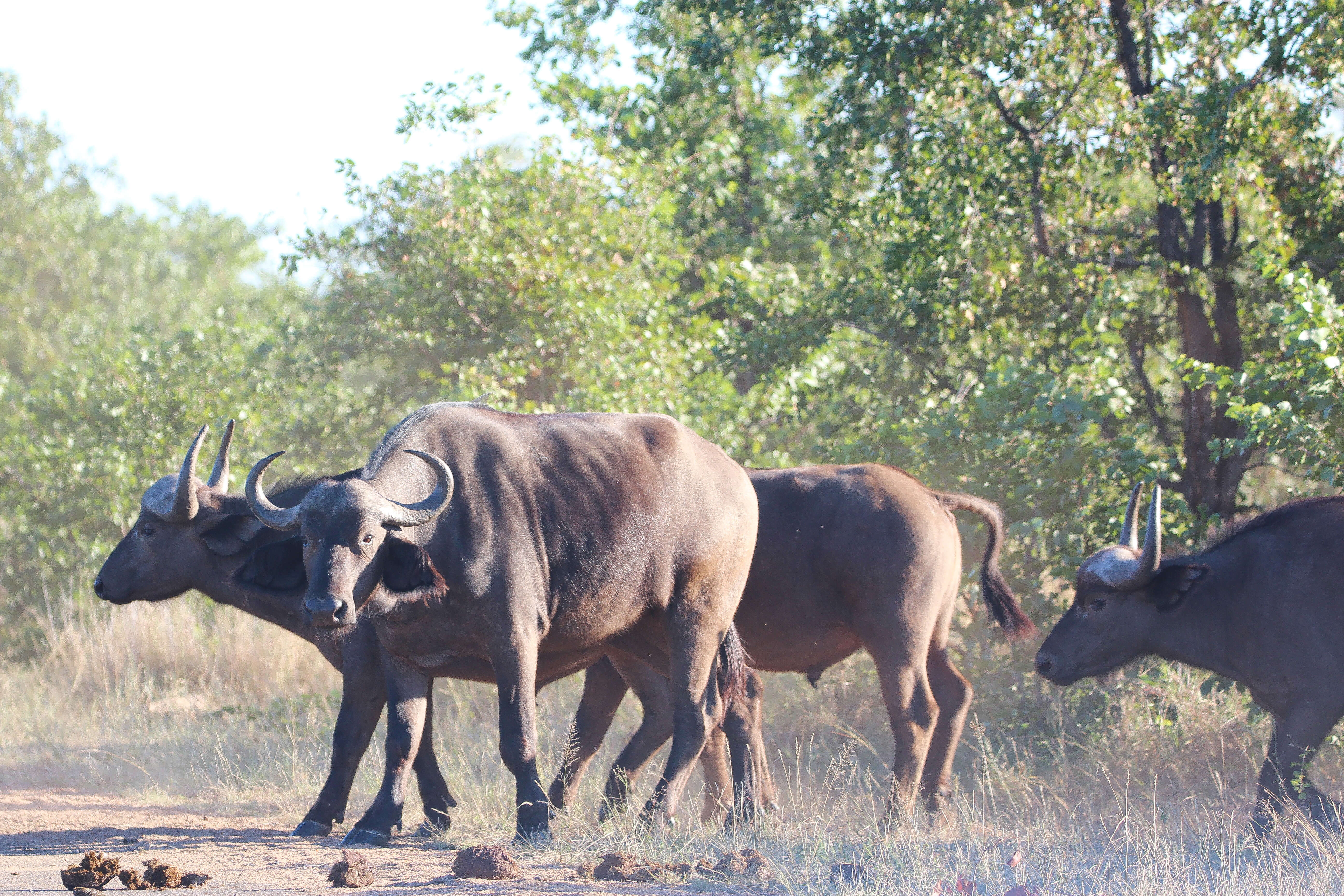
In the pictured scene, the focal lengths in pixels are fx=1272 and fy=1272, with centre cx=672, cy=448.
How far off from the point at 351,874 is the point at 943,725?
11.5ft

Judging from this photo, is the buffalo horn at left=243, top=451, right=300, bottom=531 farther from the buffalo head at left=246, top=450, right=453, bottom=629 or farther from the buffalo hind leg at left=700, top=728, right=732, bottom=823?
the buffalo hind leg at left=700, top=728, right=732, bottom=823

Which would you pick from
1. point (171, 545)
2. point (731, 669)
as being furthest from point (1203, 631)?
point (171, 545)

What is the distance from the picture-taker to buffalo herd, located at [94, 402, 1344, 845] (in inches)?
226

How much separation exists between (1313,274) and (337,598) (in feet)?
23.0

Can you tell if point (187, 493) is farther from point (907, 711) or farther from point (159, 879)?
point (907, 711)

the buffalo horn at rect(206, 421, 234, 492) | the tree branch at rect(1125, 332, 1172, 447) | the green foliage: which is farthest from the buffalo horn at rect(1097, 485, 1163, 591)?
the buffalo horn at rect(206, 421, 234, 492)

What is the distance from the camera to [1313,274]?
28.7 feet

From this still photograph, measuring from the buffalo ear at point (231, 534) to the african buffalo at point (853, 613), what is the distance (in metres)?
2.06

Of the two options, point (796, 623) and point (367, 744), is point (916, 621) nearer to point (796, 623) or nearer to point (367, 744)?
point (796, 623)

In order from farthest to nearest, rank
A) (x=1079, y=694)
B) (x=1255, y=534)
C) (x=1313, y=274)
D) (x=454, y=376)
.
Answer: (x=454, y=376) < (x=1313, y=274) < (x=1079, y=694) < (x=1255, y=534)

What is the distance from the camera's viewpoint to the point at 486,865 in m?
5.02

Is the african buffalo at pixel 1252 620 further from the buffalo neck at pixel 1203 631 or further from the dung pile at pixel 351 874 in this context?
the dung pile at pixel 351 874

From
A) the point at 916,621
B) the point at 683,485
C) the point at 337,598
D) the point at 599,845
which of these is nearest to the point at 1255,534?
the point at 916,621

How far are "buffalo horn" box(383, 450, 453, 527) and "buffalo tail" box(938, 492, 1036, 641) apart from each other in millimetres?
3100
